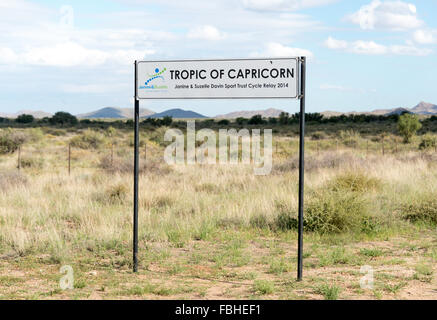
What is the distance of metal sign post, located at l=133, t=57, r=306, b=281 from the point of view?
7094mm

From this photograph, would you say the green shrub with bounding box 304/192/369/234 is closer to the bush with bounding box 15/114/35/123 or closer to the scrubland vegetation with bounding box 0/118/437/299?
the scrubland vegetation with bounding box 0/118/437/299

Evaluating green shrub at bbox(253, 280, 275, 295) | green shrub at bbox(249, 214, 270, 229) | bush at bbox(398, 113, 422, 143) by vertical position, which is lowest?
green shrub at bbox(253, 280, 275, 295)

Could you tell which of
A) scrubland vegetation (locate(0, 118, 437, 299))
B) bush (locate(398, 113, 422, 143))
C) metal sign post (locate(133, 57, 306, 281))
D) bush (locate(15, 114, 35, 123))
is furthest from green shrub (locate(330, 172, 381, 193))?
bush (locate(15, 114, 35, 123))

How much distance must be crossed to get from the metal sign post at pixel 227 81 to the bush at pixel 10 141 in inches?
1009

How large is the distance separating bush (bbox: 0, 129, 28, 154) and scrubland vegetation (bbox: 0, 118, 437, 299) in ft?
48.7

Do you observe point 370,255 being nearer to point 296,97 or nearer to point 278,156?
point 296,97

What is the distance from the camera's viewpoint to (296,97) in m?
7.07

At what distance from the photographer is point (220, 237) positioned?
398 inches

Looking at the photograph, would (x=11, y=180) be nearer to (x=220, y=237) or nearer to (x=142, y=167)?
(x=142, y=167)

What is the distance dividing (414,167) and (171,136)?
970 inches

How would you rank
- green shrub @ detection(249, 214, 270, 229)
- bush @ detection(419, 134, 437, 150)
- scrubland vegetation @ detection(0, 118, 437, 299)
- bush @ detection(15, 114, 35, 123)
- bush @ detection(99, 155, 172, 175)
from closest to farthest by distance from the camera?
scrubland vegetation @ detection(0, 118, 437, 299)
green shrub @ detection(249, 214, 270, 229)
bush @ detection(99, 155, 172, 175)
bush @ detection(419, 134, 437, 150)
bush @ detection(15, 114, 35, 123)

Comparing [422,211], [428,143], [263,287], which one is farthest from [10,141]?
[263,287]

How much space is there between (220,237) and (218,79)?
383cm
